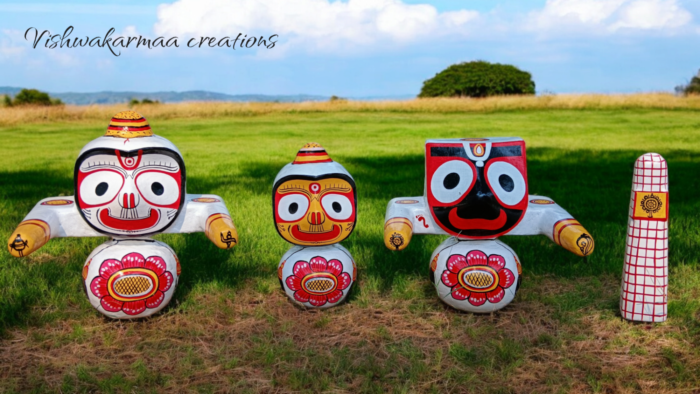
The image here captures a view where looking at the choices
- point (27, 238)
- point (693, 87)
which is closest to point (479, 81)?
point (693, 87)

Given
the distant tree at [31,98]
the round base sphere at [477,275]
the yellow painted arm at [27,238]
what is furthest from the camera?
the distant tree at [31,98]

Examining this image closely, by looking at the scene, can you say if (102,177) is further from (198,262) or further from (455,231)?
(455,231)

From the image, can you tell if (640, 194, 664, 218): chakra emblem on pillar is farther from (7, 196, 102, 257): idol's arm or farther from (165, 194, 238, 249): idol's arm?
(7, 196, 102, 257): idol's arm

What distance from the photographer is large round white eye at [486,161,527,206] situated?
3766mm

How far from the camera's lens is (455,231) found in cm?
387

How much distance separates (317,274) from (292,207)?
0.45m

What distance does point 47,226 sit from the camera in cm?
375

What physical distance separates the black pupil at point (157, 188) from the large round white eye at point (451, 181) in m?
1.63

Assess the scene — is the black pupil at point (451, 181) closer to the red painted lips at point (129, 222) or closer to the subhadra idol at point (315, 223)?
the subhadra idol at point (315, 223)

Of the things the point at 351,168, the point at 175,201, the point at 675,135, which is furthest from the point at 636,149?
the point at 175,201

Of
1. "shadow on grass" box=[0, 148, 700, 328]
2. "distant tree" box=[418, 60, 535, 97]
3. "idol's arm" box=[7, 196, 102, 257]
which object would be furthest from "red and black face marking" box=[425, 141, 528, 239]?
"distant tree" box=[418, 60, 535, 97]

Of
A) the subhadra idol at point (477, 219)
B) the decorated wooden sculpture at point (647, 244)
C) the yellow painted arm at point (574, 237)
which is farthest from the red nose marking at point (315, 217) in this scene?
the decorated wooden sculpture at point (647, 244)

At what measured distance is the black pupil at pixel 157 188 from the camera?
3.78 meters

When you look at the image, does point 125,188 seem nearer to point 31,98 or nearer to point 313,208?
point 313,208
